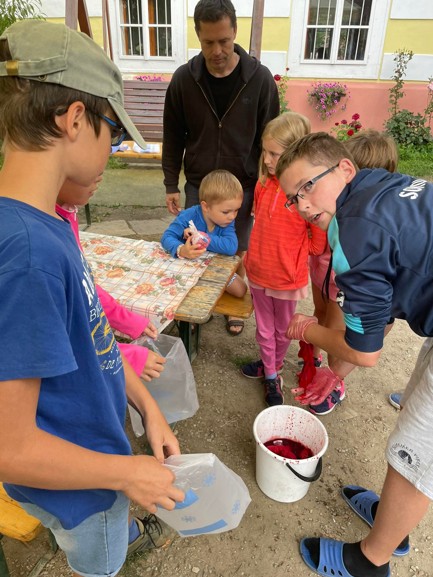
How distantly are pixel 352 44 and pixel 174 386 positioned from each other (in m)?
8.33

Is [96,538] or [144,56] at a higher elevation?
[144,56]

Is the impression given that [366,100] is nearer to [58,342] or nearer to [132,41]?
[132,41]

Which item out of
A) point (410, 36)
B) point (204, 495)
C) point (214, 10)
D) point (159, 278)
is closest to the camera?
point (204, 495)

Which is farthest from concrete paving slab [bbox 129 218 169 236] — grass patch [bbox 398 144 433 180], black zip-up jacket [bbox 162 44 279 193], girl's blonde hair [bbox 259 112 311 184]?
grass patch [bbox 398 144 433 180]

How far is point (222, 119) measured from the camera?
114 inches

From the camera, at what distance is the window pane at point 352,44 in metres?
7.86

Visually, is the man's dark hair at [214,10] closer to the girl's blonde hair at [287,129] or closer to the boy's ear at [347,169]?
the girl's blonde hair at [287,129]

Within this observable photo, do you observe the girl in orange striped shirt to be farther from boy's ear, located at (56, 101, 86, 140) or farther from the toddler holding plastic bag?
boy's ear, located at (56, 101, 86, 140)

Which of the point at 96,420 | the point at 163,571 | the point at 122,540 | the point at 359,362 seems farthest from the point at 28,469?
the point at 163,571

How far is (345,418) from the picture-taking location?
2586 millimetres

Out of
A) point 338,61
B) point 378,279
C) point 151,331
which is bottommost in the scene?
point 151,331

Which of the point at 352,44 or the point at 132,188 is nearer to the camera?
the point at 132,188

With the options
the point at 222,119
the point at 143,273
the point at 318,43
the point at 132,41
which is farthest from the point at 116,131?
the point at 132,41

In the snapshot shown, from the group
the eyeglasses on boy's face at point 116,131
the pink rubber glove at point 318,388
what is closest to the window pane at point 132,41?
the pink rubber glove at point 318,388
